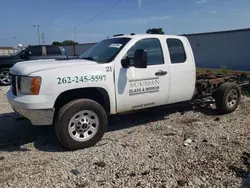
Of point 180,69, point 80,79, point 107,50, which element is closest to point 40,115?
point 80,79

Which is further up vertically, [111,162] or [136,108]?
[136,108]

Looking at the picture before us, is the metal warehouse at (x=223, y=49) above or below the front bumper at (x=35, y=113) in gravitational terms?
above

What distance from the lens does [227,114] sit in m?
6.02

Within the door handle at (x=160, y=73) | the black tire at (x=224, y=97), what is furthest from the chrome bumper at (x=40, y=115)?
the black tire at (x=224, y=97)

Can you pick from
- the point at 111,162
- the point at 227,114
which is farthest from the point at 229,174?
the point at 227,114

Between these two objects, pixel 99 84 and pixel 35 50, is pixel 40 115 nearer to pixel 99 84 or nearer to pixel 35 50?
pixel 99 84

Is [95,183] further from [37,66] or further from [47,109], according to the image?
[37,66]

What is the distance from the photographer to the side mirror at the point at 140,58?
412 cm

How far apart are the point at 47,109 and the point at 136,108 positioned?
5.41 feet

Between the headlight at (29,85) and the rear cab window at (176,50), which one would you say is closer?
the headlight at (29,85)

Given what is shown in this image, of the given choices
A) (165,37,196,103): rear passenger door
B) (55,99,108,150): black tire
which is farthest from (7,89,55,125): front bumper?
(165,37,196,103): rear passenger door

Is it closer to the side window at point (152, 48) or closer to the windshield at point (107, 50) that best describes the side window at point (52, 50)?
the windshield at point (107, 50)

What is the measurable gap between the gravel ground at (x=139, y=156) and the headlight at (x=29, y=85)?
101 centimetres

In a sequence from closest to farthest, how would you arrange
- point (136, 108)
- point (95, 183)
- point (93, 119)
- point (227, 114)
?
point (95, 183), point (93, 119), point (136, 108), point (227, 114)
